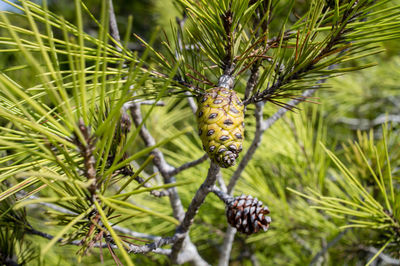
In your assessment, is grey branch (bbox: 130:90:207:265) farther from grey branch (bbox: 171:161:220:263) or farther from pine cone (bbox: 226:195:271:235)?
pine cone (bbox: 226:195:271:235)

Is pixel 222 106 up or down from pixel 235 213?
up

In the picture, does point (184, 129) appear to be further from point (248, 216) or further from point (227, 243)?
point (227, 243)

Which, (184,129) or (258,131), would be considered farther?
(258,131)

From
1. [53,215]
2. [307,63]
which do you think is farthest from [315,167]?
[53,215]

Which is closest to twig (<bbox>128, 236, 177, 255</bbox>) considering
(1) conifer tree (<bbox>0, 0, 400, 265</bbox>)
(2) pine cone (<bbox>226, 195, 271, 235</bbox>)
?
(1) conifer tree (<bbox>0, 0, 400, 265</bbox>)

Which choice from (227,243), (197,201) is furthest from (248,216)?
(227,243)

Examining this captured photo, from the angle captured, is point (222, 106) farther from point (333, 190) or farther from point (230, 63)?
point (333, 190)
